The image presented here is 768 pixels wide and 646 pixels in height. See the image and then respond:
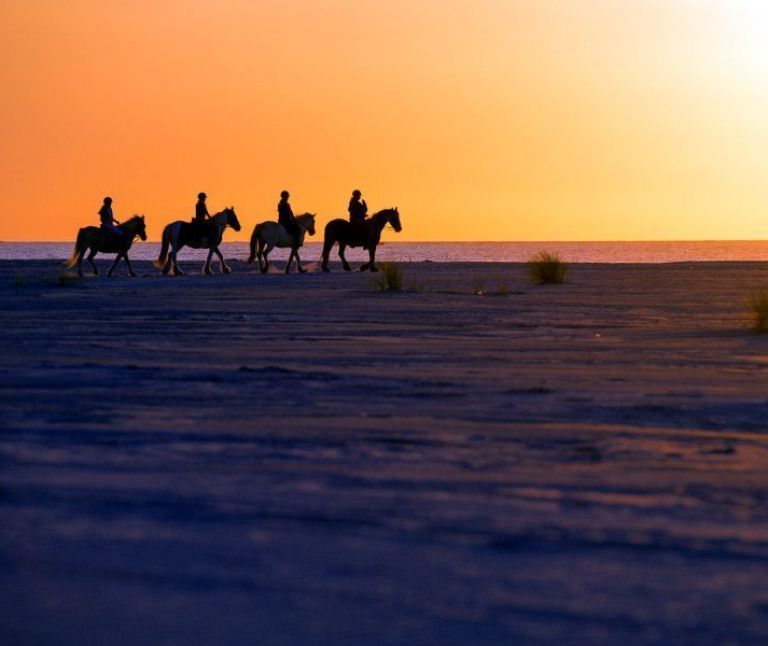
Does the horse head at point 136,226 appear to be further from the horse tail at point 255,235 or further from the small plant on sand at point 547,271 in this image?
the small plant on sand at point 547,271

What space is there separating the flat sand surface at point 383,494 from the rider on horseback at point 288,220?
22.4 metres

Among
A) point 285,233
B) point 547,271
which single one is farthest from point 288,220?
point 547,271

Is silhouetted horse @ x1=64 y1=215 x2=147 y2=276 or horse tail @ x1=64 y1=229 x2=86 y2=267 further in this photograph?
silhouetted horse @ x1=64 y1=215 x2=147 y2=276

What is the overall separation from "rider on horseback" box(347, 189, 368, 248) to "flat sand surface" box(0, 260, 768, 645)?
71.8ft

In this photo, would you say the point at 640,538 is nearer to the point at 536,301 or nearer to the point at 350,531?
the point at 350,531

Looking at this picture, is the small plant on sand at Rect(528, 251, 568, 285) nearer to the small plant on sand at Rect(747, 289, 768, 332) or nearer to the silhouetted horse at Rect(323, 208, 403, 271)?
the silhouetted horse at Rect(323, 208, 403, 271)

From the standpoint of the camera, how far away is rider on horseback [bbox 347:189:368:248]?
3259 centimetres

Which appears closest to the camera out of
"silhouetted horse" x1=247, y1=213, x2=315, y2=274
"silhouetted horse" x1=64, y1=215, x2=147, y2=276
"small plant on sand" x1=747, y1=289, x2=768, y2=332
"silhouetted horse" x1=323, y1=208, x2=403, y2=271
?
"small plant on sand" x1=747, y1=289, x2=768, y2=332

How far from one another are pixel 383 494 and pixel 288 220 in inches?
1126

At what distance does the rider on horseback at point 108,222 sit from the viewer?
30.7m

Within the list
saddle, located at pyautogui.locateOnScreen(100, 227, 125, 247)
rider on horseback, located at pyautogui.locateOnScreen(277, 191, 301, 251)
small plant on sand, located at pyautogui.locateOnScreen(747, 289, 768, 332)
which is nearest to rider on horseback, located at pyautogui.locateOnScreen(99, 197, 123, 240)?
saddle, located at pyautogui.locateOnScreen(100, 227, 125, 247)

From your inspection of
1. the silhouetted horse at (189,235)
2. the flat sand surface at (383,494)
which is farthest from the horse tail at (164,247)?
the flat sand surface at (383,494)

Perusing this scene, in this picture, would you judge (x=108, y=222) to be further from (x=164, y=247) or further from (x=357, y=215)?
(x=357, y=215)

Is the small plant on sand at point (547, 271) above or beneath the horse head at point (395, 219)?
beneath
